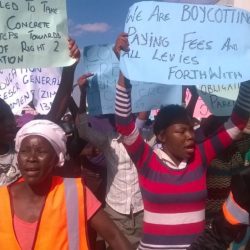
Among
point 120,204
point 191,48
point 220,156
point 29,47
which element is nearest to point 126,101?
point 191,48

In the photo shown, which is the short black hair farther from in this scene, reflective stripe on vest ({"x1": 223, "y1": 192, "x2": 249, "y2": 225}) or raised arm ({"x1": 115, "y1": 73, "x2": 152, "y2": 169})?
reflective stripe on vest ({"x1": 223, "y1": 192, "x2": 249, "y2": 225})

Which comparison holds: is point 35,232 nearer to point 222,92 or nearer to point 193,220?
point 193,220

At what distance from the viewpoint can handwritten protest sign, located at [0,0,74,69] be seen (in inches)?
113

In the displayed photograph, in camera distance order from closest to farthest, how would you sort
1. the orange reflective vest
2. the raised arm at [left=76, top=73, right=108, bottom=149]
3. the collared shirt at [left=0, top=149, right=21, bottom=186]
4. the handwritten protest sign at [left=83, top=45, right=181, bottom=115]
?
the orange reflective vest
the collared shirt at [left=0, top=149, right=21, bottom=186]
the raised arm at [left=76, top=73, right=108, bottom=149]
the handwritten protest sign at [left=83, top=45, right=181, bottom=115]

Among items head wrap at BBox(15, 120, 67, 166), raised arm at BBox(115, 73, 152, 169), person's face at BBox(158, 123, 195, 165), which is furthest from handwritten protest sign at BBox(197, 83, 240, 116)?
head wrap at BBox(15, 120, 67, 166)

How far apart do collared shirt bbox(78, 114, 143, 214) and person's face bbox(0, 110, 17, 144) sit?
30.7 inches

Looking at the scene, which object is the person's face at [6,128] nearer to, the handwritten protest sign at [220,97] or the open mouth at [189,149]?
the open mouth at [189,149]

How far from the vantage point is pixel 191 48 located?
283 centimetres

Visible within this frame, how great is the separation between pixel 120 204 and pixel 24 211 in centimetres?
158

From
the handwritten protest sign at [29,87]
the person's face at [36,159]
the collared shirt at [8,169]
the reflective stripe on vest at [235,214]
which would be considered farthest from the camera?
the handwritten protest sign at [29,87]

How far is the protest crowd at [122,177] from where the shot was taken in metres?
2.14

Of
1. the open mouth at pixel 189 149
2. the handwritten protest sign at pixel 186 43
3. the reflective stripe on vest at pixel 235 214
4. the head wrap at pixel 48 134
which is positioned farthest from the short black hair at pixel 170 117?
the reflective stripe on vest at pixel 235 214

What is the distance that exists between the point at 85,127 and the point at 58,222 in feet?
5.23

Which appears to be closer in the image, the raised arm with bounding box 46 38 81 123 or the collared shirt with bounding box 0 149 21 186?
the collared shirt with bounding box 0 149 21 186
